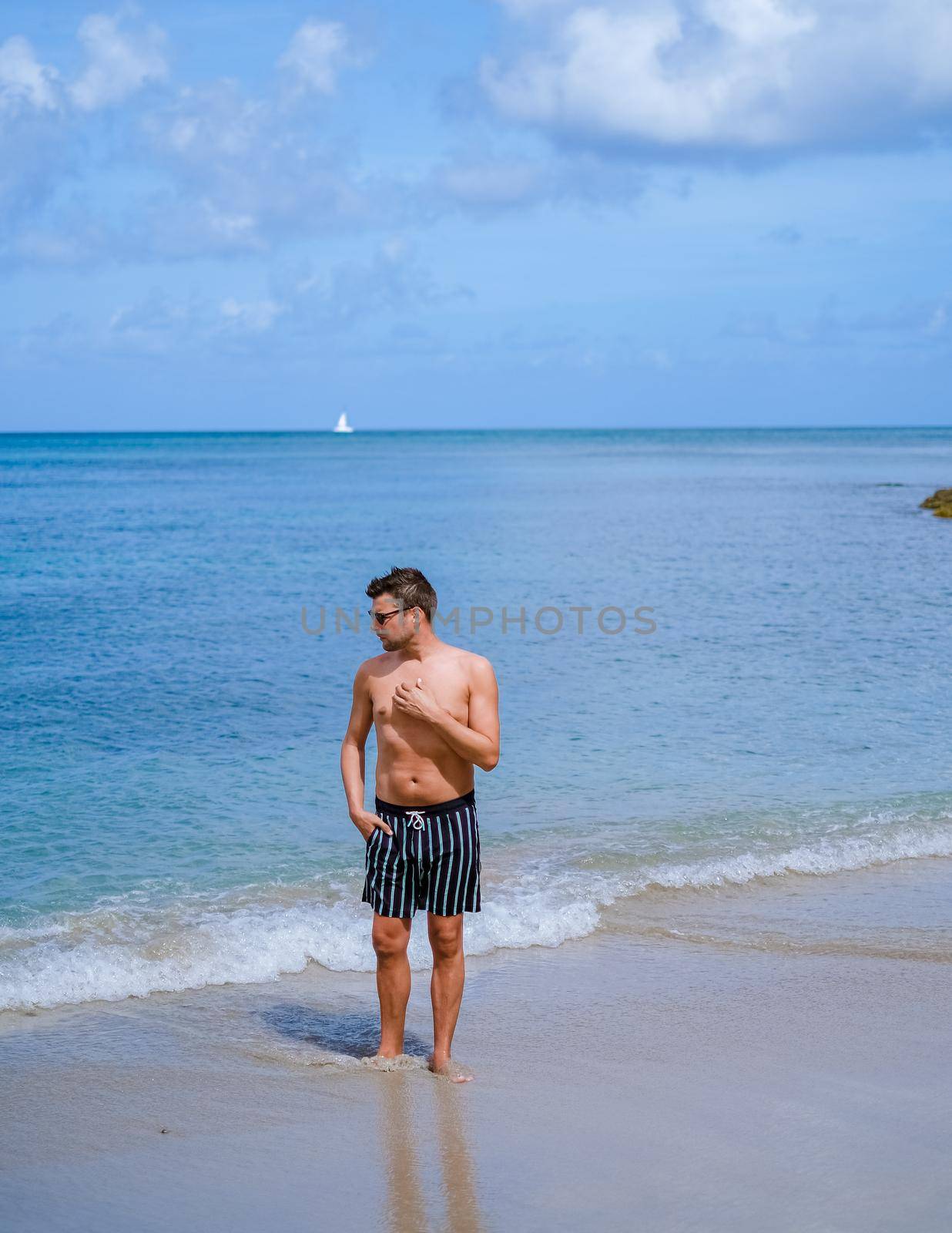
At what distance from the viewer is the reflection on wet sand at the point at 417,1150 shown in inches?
142

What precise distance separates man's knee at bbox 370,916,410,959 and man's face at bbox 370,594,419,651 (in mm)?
1074

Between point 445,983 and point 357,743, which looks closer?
point 445,983

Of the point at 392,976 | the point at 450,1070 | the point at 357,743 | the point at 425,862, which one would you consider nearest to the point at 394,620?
the point at 357,743

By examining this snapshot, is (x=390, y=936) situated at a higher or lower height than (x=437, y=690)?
lower

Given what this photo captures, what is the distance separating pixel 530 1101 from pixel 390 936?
79cm

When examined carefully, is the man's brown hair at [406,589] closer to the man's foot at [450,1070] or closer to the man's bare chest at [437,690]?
the man's bare chest at [437,690]

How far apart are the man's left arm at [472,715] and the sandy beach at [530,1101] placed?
49.2 inches

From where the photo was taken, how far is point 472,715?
4633 mm

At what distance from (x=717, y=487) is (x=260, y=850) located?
50.8m

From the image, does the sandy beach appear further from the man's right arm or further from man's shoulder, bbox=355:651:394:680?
man's shoulder, bbox=355:651:394:680

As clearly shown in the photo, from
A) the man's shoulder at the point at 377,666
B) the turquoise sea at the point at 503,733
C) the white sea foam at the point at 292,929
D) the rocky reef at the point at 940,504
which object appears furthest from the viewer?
the rocky reef at the point at 940,504

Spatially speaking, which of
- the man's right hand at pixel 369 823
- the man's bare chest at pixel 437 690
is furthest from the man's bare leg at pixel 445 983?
the man's bare chest at pixel 437 690

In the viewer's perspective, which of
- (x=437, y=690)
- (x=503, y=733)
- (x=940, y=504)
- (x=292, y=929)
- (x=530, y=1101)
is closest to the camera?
(x=530, y=1101)

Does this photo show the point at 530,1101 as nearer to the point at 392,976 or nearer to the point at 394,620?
the point at 392,976
